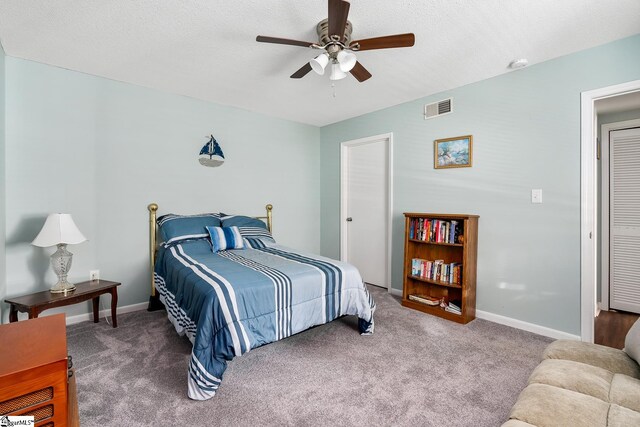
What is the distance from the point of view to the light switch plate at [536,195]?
2727 millimetres

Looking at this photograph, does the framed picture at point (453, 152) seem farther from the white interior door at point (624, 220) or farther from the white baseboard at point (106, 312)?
the white baseboard at point (106, 312)

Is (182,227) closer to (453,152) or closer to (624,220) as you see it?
(453,152)

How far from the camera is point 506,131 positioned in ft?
9.60

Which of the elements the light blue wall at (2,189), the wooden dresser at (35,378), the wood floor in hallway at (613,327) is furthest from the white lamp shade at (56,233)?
the wood floor in hallway at (613,327)

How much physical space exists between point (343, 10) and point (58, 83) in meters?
2.85

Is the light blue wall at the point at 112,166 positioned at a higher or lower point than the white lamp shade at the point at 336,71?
lower

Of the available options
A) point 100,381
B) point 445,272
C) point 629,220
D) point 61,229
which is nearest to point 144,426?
point 100,381

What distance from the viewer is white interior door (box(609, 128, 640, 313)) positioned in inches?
125

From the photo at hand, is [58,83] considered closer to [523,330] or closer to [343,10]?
[343,10]

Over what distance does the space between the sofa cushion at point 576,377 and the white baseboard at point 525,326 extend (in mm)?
1654

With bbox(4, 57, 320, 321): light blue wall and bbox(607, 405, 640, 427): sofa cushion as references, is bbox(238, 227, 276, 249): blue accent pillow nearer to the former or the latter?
bbox(4, 57, 320, 321): light blue wall

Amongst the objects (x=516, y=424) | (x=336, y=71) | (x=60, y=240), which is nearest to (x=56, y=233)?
(x=60, y=240)

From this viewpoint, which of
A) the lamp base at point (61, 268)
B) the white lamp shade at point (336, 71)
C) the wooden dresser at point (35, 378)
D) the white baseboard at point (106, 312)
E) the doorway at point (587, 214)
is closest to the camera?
the wooden dresser at point (35, 378)

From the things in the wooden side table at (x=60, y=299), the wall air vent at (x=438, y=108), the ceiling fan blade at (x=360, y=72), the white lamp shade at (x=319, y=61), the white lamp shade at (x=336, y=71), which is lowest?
the wooden side table at (x=60, y=299)
